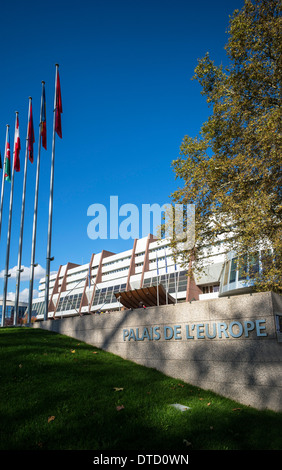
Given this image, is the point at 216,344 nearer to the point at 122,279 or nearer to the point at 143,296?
the point at 143,296

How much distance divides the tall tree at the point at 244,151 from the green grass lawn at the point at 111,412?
17.5ft

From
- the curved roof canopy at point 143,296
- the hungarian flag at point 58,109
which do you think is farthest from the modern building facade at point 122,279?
the curved roof canopy at point 143,296

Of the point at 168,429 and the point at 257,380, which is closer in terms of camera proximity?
the point at 168,429

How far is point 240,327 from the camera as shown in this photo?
7.74 m

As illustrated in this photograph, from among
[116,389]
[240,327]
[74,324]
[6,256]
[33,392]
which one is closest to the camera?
[33,392]

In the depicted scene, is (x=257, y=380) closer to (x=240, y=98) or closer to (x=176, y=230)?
(x=176, y=230)

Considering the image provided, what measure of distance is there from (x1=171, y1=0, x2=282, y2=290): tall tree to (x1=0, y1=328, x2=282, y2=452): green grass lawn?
17.5ft

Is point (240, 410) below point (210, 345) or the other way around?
below

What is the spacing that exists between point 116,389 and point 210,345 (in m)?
2.61

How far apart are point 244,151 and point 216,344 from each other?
7.87 m

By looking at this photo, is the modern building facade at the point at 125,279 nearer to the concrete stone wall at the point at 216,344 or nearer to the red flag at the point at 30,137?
the red flag at the point at 30,137

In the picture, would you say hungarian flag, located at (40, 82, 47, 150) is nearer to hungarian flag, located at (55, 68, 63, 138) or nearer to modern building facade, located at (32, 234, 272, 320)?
hungarian flag, located at (55, 68, 63, 138)

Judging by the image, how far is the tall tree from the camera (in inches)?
439
